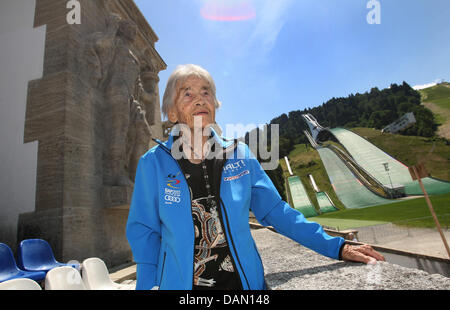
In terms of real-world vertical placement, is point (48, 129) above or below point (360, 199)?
above

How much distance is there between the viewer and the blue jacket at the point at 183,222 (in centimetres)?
143

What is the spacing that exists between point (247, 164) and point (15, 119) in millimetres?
7278

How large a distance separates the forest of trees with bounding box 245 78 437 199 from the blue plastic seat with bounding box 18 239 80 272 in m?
77.0

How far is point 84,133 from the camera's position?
631cm

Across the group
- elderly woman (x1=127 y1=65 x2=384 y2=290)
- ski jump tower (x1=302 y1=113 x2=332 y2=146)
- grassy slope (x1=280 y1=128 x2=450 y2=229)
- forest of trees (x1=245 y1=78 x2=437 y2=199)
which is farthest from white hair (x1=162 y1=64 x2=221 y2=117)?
forest of trees (x1=245 y1=78 x2=437 y2=199)

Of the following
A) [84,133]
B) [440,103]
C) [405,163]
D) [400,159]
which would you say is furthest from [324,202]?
[440,103]

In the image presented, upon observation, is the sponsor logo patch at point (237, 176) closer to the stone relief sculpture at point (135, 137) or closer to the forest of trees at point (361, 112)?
the stone relief sculpture at point (135, 137)

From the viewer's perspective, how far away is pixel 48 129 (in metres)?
6.00

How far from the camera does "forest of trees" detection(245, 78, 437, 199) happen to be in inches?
3159

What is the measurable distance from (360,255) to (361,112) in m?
106

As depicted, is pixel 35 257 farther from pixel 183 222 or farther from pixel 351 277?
pixel 351 277

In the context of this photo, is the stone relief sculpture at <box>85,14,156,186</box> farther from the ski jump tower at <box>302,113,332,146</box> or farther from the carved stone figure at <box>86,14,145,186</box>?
the ski jump tower at <box>302,113,332,146</box>
